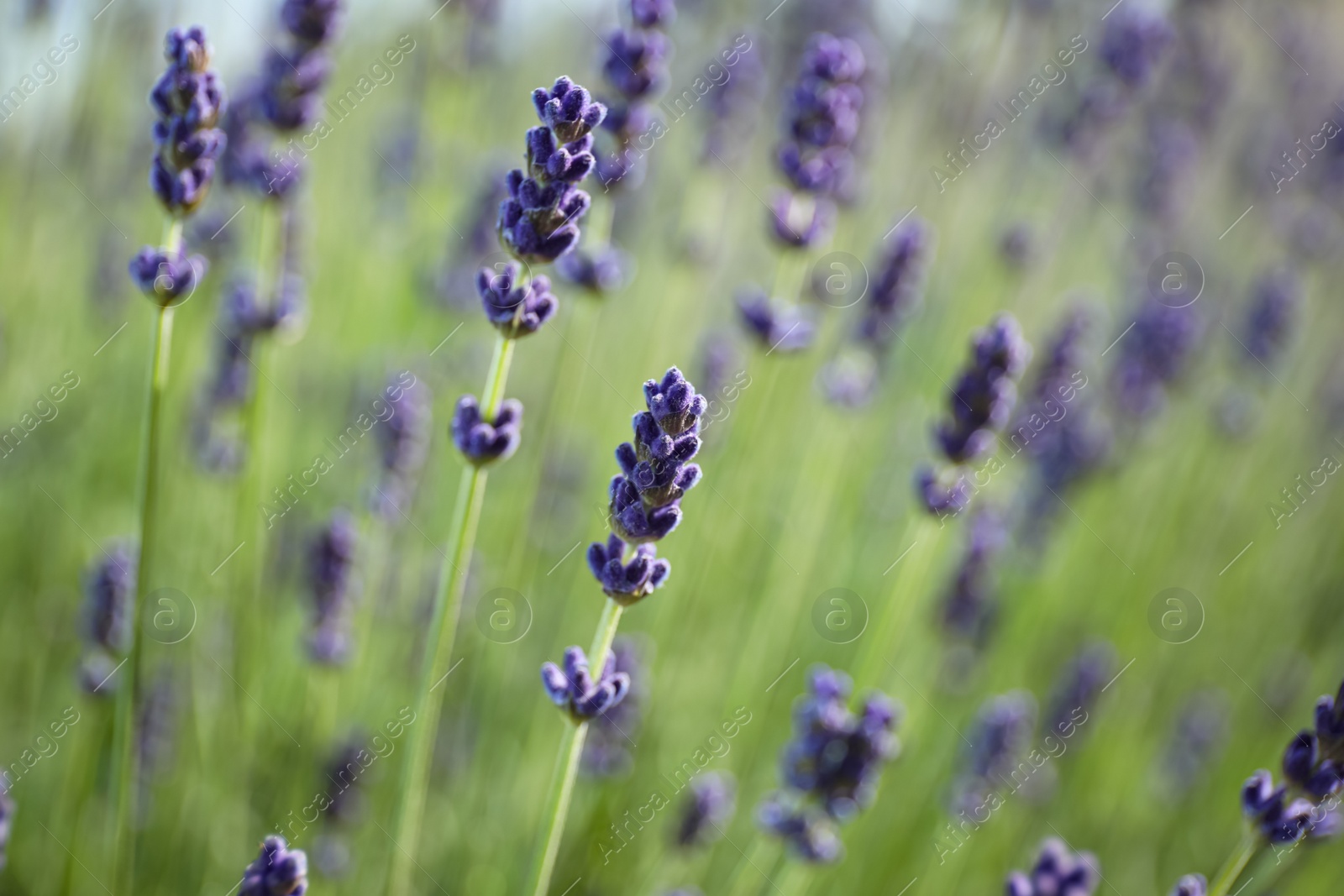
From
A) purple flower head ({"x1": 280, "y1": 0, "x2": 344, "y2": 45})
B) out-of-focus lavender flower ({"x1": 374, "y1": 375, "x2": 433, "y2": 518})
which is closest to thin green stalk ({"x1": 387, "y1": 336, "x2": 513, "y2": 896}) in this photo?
out-of-focus lavender flower ({"x1": 374, "y1": 375, "x2": 433, "y2": 518})

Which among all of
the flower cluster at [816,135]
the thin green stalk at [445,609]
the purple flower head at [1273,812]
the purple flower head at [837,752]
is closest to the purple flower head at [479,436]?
the thin green stalk at [445,609]

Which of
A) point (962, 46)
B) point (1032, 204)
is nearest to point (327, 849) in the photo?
point (1032, 204)

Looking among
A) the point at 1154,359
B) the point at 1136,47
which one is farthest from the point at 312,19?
the point at 1154,359

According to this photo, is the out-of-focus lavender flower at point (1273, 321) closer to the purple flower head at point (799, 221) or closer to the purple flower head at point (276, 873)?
the purple flower head at point (799, 221)

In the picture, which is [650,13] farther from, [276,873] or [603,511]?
[276,873]

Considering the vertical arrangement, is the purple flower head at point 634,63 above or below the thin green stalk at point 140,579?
above

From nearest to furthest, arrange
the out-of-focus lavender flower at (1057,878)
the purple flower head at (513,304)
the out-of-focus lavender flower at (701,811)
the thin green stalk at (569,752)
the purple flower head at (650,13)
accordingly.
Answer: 1. the thin green stalk at (569,752)
2. the purple flower head at (513,304)
3. the out-of-focus lavender flower at (1057,878)
4. the out-of-focus lavender flower at (701,811)
5. the purple flower head at (650,13)
